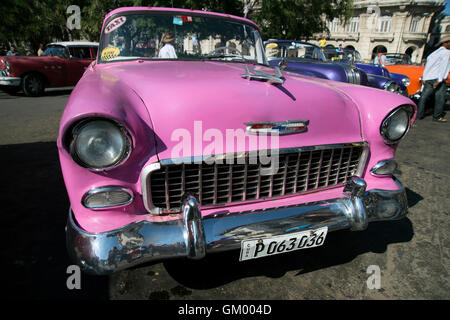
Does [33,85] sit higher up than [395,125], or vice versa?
[395,125]

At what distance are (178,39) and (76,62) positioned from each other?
8.02 meters

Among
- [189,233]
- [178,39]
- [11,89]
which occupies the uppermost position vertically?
[178,39]

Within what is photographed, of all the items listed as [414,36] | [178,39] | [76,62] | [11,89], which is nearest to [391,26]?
[414,36]

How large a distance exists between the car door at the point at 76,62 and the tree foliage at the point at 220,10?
276cm

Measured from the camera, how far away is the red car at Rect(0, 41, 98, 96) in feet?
27.7

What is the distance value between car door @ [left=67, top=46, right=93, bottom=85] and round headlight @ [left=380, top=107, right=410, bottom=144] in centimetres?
945

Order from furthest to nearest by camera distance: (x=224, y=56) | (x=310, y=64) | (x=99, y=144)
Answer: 1. (x=310, y=64)
2. (x=224, y=56)
3. (x=99, y=144)

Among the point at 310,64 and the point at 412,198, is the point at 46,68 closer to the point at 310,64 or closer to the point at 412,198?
the point at 310,64

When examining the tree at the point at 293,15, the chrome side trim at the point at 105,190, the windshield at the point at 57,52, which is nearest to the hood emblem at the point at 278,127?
the chrome side trim at the point at 105,190

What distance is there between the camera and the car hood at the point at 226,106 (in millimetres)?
1491

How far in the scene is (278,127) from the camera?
5.30 ft

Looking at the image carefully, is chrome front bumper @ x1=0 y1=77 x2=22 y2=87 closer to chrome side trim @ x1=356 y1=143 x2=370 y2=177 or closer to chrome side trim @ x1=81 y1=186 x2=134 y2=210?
chrome side trim @ x1=81 y1=186 x2=134 y2=210

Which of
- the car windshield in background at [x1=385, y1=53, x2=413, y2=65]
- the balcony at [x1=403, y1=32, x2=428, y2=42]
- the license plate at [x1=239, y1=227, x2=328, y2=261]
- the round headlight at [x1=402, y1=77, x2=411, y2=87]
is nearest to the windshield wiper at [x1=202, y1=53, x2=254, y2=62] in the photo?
the license plate at [x1=239, y1=227, x2=328, y2=261]

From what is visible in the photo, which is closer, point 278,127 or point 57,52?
point 278,127
